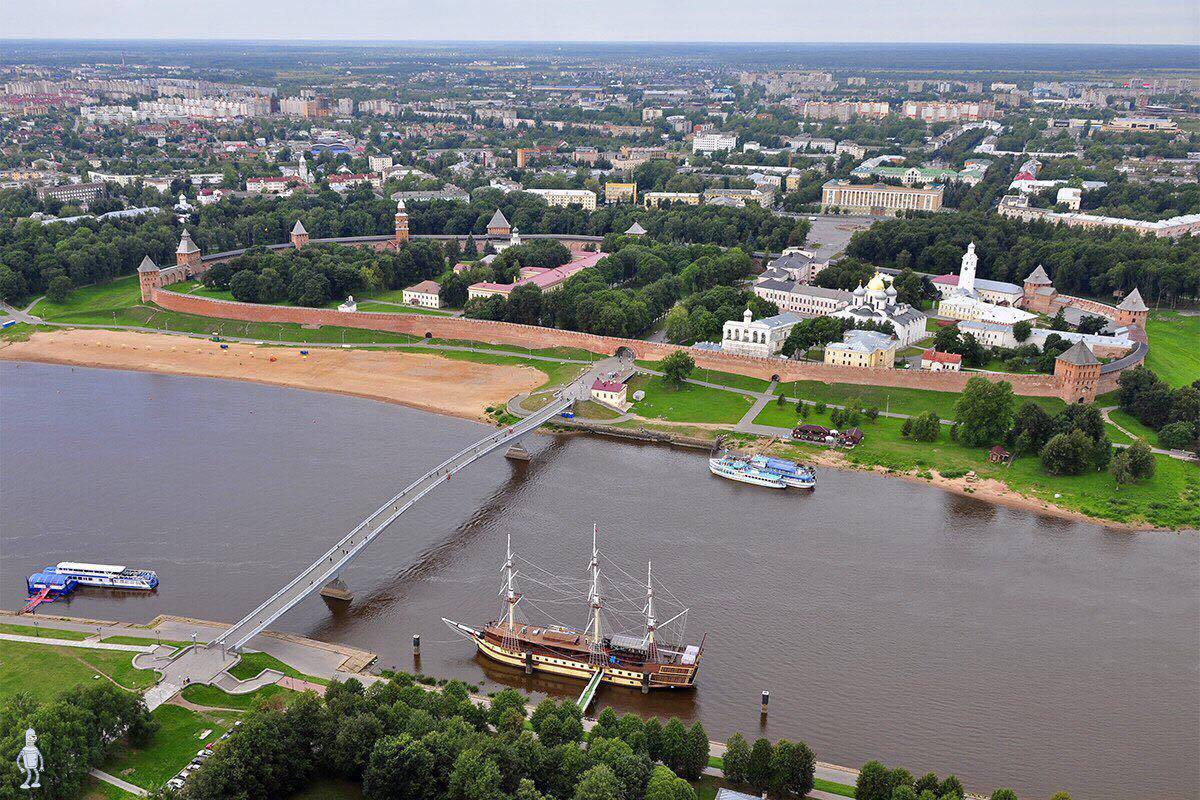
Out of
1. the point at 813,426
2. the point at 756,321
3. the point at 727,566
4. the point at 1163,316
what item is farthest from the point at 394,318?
the point at 1163,316

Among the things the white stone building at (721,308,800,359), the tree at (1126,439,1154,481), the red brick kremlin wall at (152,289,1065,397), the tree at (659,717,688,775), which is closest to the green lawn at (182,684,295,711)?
the tree at (659,717,688,775)

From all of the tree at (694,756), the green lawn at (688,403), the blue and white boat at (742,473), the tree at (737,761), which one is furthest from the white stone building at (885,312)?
the tree at (694,756)

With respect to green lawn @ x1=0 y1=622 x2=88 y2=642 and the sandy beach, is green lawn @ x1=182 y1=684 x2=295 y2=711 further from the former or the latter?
the sandy beach

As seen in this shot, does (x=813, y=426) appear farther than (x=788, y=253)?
No

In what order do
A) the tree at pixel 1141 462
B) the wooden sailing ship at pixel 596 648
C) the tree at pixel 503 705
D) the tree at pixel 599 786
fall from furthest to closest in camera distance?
the tree at pixel 1141 462, the wooden sailing ship at pixel 596 648, the tree at pixel 503 705, the tree at pixel 599 786

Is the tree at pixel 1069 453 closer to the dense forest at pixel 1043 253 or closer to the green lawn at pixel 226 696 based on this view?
the dense forest at pixel 1043 253

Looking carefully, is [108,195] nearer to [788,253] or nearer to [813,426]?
[788,253]
